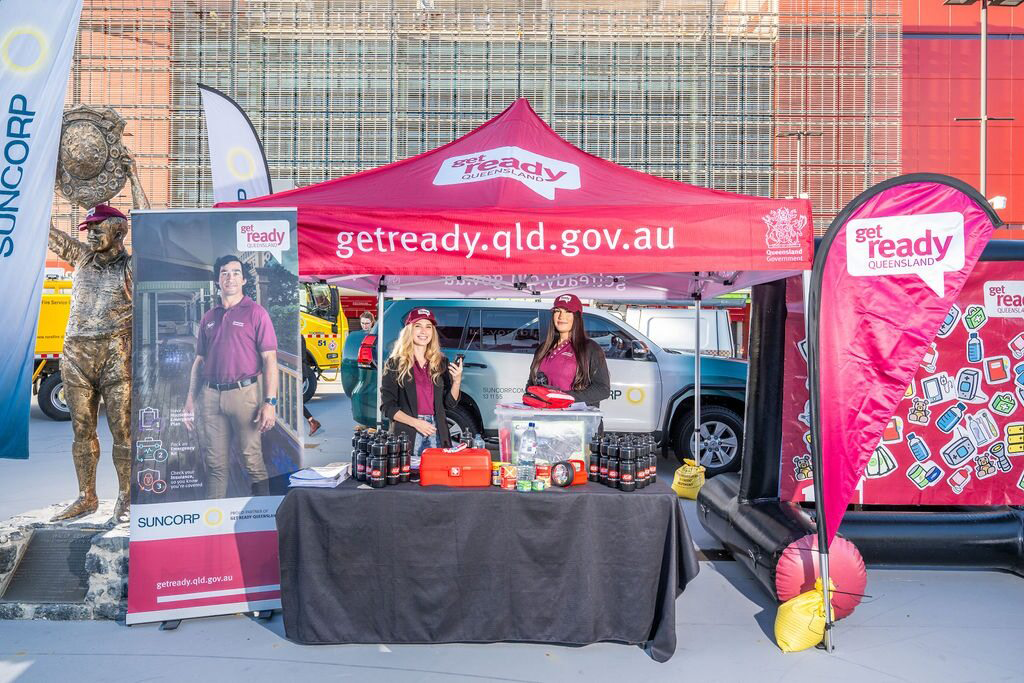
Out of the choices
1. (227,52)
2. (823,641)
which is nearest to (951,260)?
(823,641)

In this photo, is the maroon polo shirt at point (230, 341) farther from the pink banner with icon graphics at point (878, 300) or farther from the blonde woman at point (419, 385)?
the pink banner with icon graphics at point (878, 300)

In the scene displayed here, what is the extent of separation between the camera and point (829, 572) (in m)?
4.07

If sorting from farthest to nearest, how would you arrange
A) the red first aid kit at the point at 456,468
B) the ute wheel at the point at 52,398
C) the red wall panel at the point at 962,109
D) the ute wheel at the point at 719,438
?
the red wall panel at the point at 962,109 → the ute wheel at the point at 52,398 → the ute wheel at the point at 719,438 → the red first aid kit at the point at 456,468

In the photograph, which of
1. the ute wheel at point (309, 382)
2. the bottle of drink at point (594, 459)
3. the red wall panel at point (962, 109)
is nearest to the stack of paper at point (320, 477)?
the bottle of drink at point (594, 459)

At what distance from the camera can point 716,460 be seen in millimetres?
8445

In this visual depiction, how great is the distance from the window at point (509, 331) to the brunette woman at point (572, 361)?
3.55 m

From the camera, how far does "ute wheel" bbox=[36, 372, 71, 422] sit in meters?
12.1

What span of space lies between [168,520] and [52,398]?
31.6 ft

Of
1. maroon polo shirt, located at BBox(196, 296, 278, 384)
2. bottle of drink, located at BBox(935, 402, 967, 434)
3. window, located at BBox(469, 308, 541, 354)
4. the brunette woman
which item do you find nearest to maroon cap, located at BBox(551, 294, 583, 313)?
the brunette woman

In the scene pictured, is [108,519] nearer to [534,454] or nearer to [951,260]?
[534,454]

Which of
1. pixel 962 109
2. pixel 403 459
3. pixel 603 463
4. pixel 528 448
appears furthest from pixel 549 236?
pixel 962 109

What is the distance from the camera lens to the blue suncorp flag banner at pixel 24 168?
4.12 meters

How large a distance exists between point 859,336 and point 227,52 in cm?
2416

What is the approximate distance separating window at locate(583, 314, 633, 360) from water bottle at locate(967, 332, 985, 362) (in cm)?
385
